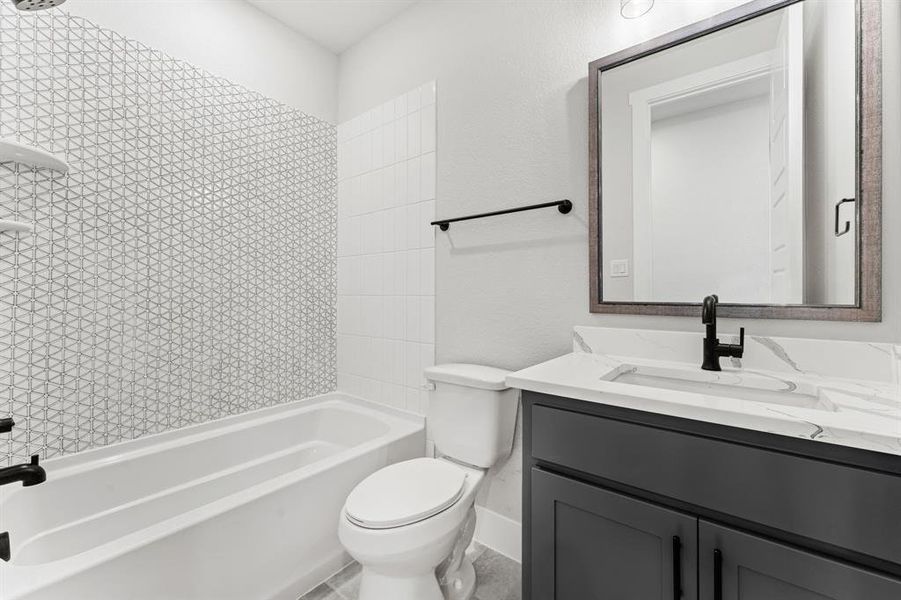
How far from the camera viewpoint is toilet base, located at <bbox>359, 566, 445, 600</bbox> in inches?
48.8

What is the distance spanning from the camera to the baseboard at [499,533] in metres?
1.67

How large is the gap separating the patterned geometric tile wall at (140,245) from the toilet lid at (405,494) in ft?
3.39

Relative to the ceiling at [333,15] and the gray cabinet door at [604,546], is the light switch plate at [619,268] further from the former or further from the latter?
the ceiling at [333,15]

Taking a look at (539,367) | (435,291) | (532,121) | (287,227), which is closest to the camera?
(539,367)

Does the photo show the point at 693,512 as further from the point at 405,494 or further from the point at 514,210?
the point at 514,210

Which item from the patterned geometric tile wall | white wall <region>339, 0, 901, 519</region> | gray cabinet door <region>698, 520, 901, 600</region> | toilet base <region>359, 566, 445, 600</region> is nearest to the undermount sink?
white wall <region>339, 0, 901, 519</region>

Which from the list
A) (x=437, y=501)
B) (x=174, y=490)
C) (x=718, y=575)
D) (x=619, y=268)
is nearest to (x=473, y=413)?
(x=437, y=501)

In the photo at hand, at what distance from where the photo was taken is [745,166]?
119 cm

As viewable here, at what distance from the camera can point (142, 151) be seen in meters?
1.66

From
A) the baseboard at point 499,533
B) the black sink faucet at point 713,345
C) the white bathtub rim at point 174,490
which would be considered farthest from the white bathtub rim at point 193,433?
the black sink faucet at point 713,345

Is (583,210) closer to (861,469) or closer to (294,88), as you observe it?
(861,469)

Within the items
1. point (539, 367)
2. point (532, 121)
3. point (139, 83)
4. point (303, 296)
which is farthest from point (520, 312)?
point (139, 83)

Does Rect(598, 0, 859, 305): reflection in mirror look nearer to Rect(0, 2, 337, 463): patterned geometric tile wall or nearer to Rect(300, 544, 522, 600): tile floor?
Rect(300, 544, 522, 600): tile floor

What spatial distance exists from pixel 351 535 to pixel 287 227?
1594mm
